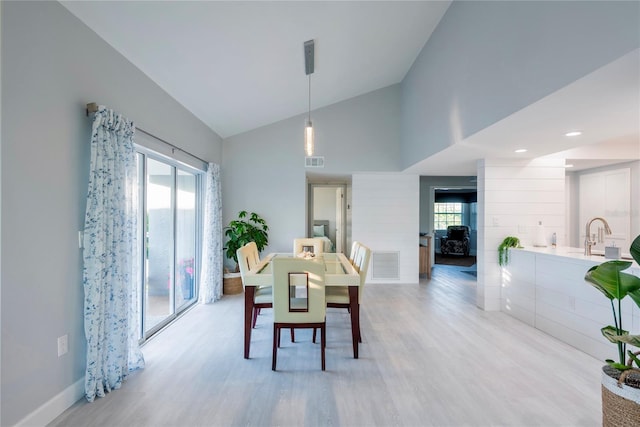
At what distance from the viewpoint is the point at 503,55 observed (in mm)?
2432

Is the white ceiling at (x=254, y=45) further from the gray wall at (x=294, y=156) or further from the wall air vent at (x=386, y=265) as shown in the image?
the wall air vent at (x=386, y=265)

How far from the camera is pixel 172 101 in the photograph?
3.39 metres

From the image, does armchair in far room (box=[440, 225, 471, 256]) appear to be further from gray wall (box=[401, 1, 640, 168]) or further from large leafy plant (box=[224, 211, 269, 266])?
large leafy plant (box=[224, 211, 269, 266])

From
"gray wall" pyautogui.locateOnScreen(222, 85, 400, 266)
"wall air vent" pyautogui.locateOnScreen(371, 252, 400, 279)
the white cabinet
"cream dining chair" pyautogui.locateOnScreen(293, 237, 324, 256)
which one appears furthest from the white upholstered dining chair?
the white cabinet

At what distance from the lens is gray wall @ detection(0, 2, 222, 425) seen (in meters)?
1.60

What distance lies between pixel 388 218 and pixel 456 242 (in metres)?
5.20

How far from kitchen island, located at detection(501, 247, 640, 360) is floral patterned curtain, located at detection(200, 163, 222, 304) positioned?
4.17m

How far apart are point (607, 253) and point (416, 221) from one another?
115 inches

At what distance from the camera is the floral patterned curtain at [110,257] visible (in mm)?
2057

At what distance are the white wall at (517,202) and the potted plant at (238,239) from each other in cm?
341

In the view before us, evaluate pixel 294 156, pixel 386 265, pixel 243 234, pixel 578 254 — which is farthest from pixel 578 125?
pixel 243 234

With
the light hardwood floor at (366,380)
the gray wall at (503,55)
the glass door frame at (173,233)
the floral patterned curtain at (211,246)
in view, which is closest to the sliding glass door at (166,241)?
the glass door frame at (173,233)

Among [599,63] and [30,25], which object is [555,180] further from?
[30,25]

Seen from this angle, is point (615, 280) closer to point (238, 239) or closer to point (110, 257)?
point (110, 257)
